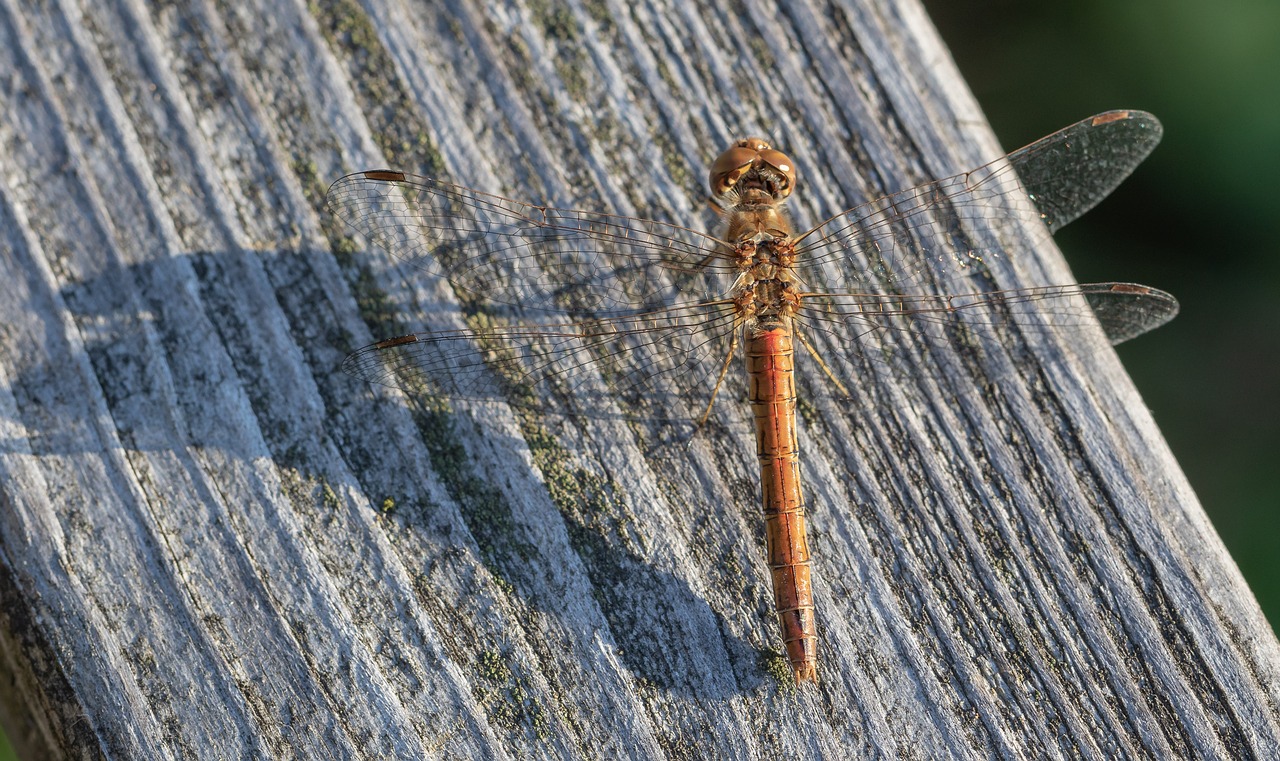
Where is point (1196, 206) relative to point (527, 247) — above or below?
below

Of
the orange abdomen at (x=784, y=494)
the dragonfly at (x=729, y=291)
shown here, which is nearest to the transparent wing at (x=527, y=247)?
the dragonfly at (x=729, y=291)

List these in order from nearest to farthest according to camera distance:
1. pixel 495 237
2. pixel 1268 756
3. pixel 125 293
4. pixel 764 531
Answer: pixel 1268 756 < pixel 764 531 < pixel 125 293 < pixel 495 237

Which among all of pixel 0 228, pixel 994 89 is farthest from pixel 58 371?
pixel 994 89

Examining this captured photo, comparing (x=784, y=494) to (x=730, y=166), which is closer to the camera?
(x=784, y=494)

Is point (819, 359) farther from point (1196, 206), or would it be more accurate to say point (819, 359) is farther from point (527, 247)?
point (1196, 206)

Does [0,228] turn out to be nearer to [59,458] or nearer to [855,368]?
[59,458]

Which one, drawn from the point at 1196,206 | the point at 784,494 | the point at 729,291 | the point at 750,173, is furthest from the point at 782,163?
the point at 1196,206

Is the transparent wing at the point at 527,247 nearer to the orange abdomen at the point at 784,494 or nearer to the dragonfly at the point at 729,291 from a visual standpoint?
the dragonfly at the point at 729,291
